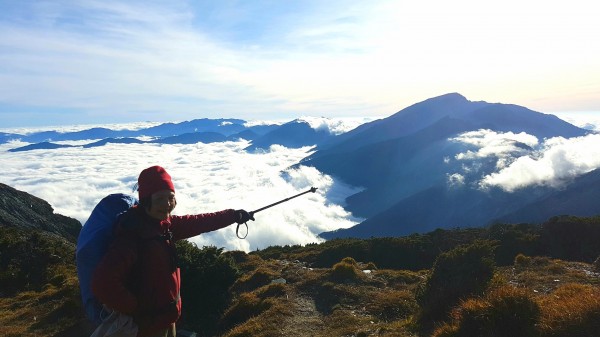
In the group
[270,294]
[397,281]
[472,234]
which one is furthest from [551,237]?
[270,294]

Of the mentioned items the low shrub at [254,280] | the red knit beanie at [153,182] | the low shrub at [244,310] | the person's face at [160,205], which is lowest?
the low shrub at [254,280]

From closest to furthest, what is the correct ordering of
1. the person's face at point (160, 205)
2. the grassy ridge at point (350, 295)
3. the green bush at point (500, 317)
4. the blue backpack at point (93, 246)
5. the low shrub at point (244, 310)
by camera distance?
the blue backpack at point (93, 246), the person's face at point (160, 205), the green bush at point (500, 317), the grassy ridge at point (350, 295), the low shrub at point (244, 310)

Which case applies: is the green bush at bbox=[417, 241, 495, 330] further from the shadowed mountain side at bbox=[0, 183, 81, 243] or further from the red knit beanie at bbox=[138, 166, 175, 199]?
the shadowed mountain side at bbox=[0, 183, 81, 243]

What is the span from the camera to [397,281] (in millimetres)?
16203

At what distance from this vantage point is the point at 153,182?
184 inches

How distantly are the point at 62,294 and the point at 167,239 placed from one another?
54.2 feet

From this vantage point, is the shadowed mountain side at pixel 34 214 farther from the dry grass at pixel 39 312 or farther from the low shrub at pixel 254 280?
the low shrub at pixel 254 280

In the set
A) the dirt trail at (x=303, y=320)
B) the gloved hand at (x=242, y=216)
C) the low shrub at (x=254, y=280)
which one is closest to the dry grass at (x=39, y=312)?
the low shrub at (x=254, y=280)

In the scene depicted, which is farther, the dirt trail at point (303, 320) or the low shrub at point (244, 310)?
the low shrub at point (244, 310)

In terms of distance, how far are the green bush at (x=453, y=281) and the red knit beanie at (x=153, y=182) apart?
710cm

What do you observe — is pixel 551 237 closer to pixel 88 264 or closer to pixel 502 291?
pixel 502 291

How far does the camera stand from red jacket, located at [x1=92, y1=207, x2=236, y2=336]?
13.3 feet

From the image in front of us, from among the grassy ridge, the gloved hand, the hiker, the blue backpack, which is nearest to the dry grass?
the grassy ridge

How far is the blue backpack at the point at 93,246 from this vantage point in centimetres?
424
